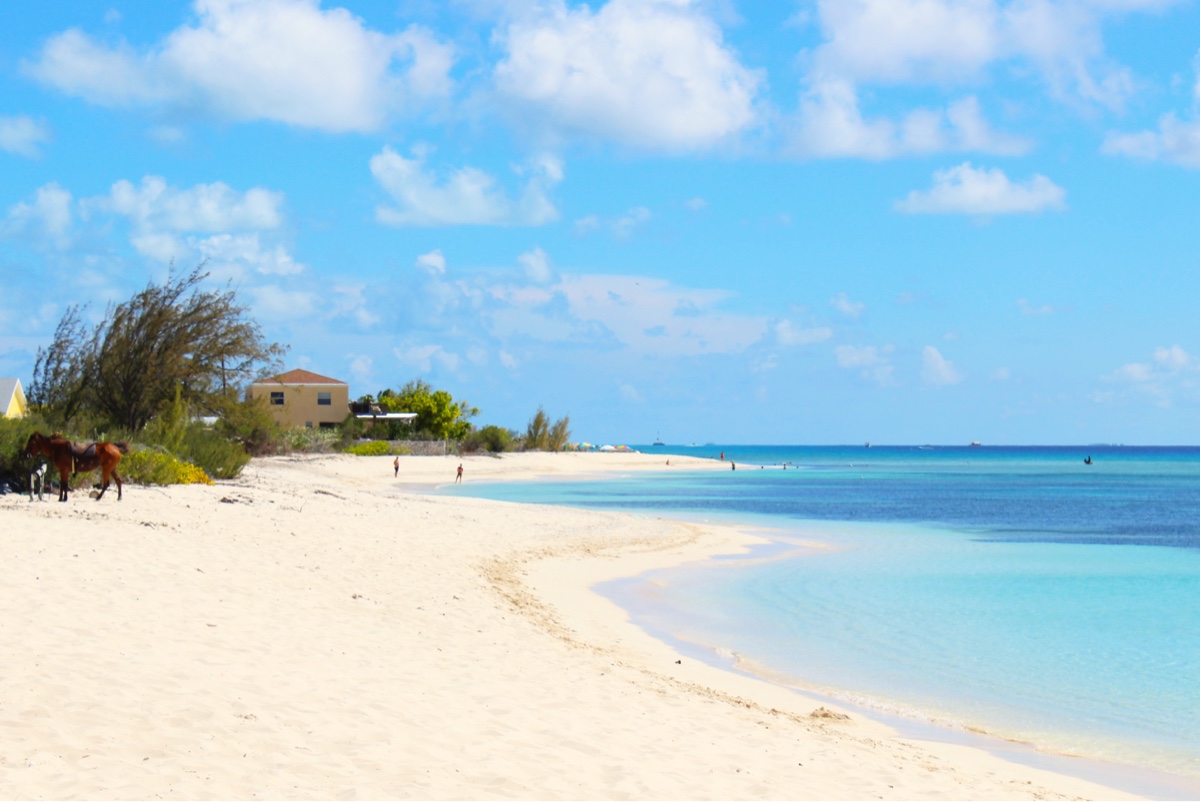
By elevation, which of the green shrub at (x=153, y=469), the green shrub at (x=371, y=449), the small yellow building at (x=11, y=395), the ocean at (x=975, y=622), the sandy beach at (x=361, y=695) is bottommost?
the ocean at (x=975, y=622)

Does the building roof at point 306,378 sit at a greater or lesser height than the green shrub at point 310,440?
greater

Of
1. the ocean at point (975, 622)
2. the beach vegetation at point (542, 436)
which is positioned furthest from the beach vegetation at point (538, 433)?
the ocean at point (975, 622)

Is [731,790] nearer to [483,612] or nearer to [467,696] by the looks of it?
[467,696]

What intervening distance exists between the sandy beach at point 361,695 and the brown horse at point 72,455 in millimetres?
1781

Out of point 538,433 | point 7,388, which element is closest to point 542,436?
point 538,433

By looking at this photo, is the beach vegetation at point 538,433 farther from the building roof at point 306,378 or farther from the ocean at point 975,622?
the ocean at point 975,622

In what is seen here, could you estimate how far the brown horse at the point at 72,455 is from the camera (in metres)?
17.0

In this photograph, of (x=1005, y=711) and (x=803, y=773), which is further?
(x=1005, y=711)

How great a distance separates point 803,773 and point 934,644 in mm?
7343

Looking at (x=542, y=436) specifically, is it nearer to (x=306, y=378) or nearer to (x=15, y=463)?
(x=306, y=378)

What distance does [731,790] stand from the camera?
6.28 meters

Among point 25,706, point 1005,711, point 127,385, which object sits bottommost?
point 1005,711

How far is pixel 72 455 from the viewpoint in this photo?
17297mm

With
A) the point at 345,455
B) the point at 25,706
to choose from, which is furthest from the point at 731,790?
the point at 345,455
